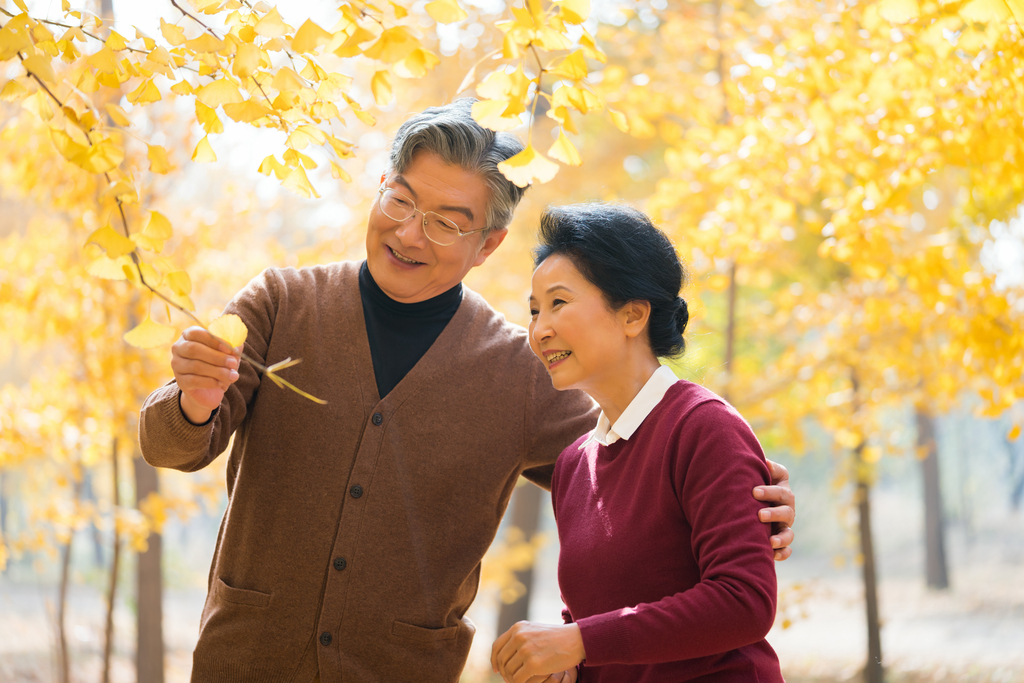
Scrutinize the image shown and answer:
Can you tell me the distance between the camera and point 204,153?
1.33 metres

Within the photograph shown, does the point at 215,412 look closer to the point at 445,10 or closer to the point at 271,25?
the point at 271,25

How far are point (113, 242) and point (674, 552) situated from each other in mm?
972

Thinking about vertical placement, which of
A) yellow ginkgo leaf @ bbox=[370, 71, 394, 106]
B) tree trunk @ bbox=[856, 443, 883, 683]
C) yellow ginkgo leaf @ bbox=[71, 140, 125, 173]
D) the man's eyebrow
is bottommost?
tree trunk @ bbox=[856, 443, 883, 683]

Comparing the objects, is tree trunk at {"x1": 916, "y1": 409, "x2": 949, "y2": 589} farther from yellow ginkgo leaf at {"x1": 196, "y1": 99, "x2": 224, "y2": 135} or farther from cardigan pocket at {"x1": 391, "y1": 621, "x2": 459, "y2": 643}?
yellow ginkgo leaf at {"x1": 196, "y1": 99, "x2": 224, "y2": 135}

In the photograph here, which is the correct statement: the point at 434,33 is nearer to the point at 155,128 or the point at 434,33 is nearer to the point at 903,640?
the point at 155,128

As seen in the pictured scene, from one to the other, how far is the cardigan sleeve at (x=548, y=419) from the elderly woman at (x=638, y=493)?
0.14 m

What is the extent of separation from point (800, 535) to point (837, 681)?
12.1m

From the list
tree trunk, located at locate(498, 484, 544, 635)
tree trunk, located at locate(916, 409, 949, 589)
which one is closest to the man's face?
tree trunk, located at locate(498, 484, 544, 635)

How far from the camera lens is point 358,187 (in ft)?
15.1

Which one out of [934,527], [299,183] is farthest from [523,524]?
[934,527]

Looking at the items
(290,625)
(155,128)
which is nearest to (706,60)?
(155,128)

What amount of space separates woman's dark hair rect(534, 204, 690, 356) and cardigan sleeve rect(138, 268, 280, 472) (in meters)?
0.70

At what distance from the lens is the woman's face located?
144cm

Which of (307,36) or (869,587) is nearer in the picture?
(307,36)
